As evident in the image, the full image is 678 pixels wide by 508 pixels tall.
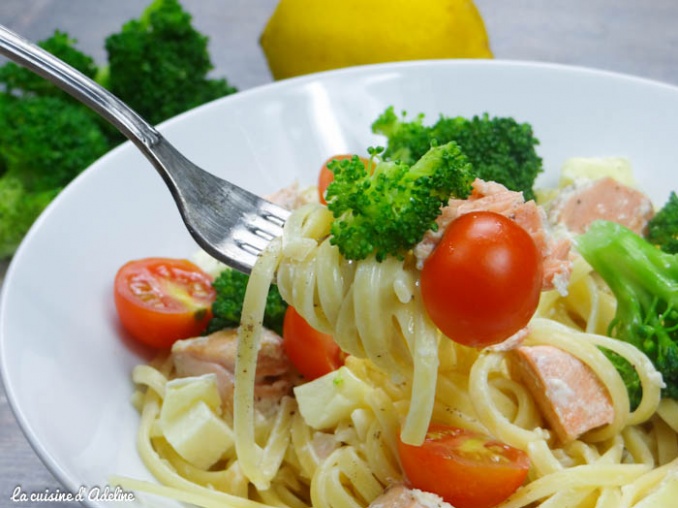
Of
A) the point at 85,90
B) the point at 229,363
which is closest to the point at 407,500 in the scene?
the point at 229,363

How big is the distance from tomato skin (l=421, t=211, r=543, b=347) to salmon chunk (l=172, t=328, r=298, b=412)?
3.13 feet

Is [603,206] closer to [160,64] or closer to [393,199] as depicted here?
[393,199]

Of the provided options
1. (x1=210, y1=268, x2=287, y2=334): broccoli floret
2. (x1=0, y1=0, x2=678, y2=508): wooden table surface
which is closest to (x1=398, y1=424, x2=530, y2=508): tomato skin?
(x1=210, y1=268, x2=287, y2=334): broccoli floret

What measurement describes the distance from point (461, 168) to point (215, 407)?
132 cm

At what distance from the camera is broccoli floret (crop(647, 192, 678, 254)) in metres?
3.32

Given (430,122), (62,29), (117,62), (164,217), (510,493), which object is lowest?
(510,493)

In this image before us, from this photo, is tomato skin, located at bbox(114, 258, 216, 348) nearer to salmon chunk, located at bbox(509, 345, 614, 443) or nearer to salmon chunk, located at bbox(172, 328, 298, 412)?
salmon chunk, located at bbox(172, 328, 298, 412)

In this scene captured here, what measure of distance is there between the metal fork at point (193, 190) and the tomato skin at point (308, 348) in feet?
1.20

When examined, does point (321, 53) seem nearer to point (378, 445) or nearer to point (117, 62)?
point (117, 62)

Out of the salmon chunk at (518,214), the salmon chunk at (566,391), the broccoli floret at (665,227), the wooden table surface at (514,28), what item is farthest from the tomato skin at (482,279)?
the wooden table surface at (514,28)

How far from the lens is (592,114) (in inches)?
157

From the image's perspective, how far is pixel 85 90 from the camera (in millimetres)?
2797

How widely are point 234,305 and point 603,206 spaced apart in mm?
1518

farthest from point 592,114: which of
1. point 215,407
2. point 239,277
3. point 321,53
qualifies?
point 215,407
